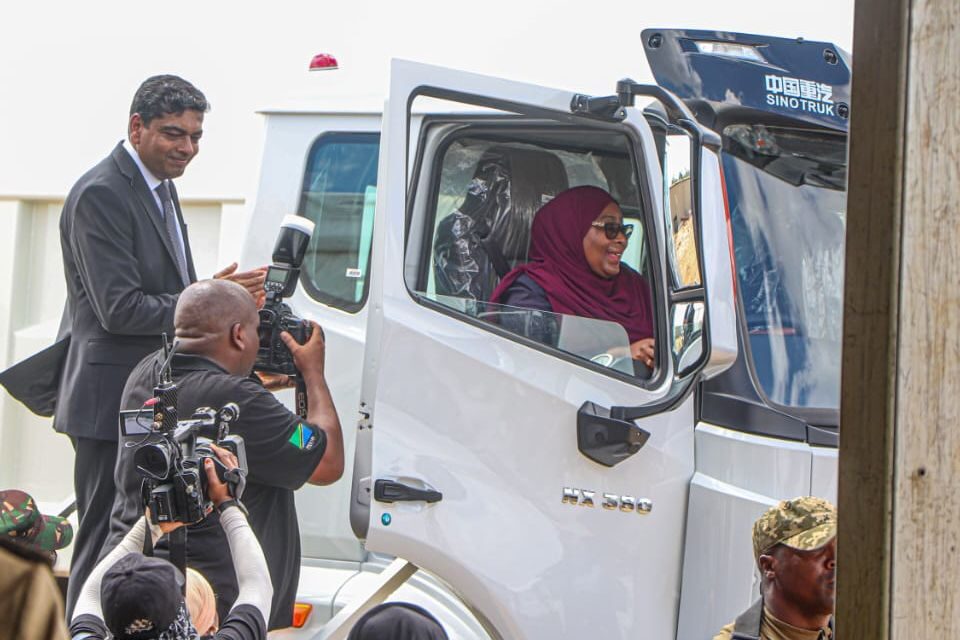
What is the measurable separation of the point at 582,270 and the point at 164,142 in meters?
1.29

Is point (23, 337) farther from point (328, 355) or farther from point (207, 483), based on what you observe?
point (207, 483)

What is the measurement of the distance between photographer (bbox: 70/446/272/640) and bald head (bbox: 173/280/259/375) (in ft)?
1.63

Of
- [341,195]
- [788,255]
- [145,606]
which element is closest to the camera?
[145,606]

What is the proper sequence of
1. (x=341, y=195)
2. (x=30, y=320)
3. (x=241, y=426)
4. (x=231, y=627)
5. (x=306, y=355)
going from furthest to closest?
(x=30, y=320) → (x=341, y=195) → (x=306, y=355) → (x=241, y=426) → (x=231, y=627)

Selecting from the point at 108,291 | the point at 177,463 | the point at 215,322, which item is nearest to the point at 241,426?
the point at 215,322

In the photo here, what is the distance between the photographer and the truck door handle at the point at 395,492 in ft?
9.79

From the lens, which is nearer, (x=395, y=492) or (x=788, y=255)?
(x=395, y=492)

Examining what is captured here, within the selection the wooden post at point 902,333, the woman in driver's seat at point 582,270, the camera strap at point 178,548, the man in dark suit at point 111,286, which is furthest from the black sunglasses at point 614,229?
the wooden post at point 902,333

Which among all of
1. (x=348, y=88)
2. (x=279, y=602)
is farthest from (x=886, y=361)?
(x=348, y=88)

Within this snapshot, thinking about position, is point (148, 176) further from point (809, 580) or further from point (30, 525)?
point (809, 580)

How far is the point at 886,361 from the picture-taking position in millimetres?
1148

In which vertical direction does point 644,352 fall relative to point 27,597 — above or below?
above

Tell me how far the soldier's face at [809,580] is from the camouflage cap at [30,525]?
98.7 inches

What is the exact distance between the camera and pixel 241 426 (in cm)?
293
